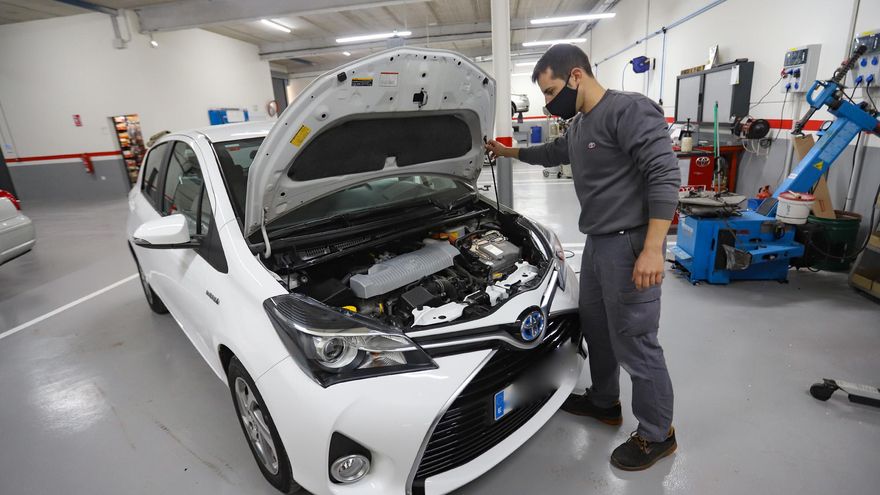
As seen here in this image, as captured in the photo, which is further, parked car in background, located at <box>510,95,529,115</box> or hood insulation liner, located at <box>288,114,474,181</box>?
Result: parked car in background, located at <box>510,95,529,115</box>

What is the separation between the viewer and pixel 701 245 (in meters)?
3.20

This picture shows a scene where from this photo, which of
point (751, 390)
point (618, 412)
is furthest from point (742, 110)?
point (618, 412)

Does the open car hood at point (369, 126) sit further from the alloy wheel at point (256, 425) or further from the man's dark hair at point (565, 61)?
the alloy wheel at point (256, 425)

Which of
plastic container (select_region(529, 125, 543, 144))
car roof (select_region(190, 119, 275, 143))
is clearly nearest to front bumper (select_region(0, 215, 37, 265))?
car roof (select_region(190, 119, 275, 143))

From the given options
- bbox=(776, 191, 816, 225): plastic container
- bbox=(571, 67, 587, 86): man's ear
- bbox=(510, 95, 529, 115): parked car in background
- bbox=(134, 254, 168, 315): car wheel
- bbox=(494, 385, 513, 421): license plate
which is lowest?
bbox=(134, 254, 168, 315): car wheel

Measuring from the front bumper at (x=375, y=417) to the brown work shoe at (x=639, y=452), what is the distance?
2.17 feet

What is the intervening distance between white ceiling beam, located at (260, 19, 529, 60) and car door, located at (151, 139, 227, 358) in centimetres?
1052

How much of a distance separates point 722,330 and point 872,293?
115cm

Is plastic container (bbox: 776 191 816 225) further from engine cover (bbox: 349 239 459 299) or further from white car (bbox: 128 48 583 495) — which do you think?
engine cover (bbox: 349 239 459 299)

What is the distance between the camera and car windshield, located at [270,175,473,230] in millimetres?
1983

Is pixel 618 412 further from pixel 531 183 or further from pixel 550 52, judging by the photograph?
pixel 531 183

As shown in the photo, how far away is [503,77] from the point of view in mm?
4285

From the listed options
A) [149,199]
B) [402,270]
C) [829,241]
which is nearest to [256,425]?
[402,270]

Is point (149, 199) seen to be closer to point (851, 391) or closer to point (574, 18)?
point (851, 391)
